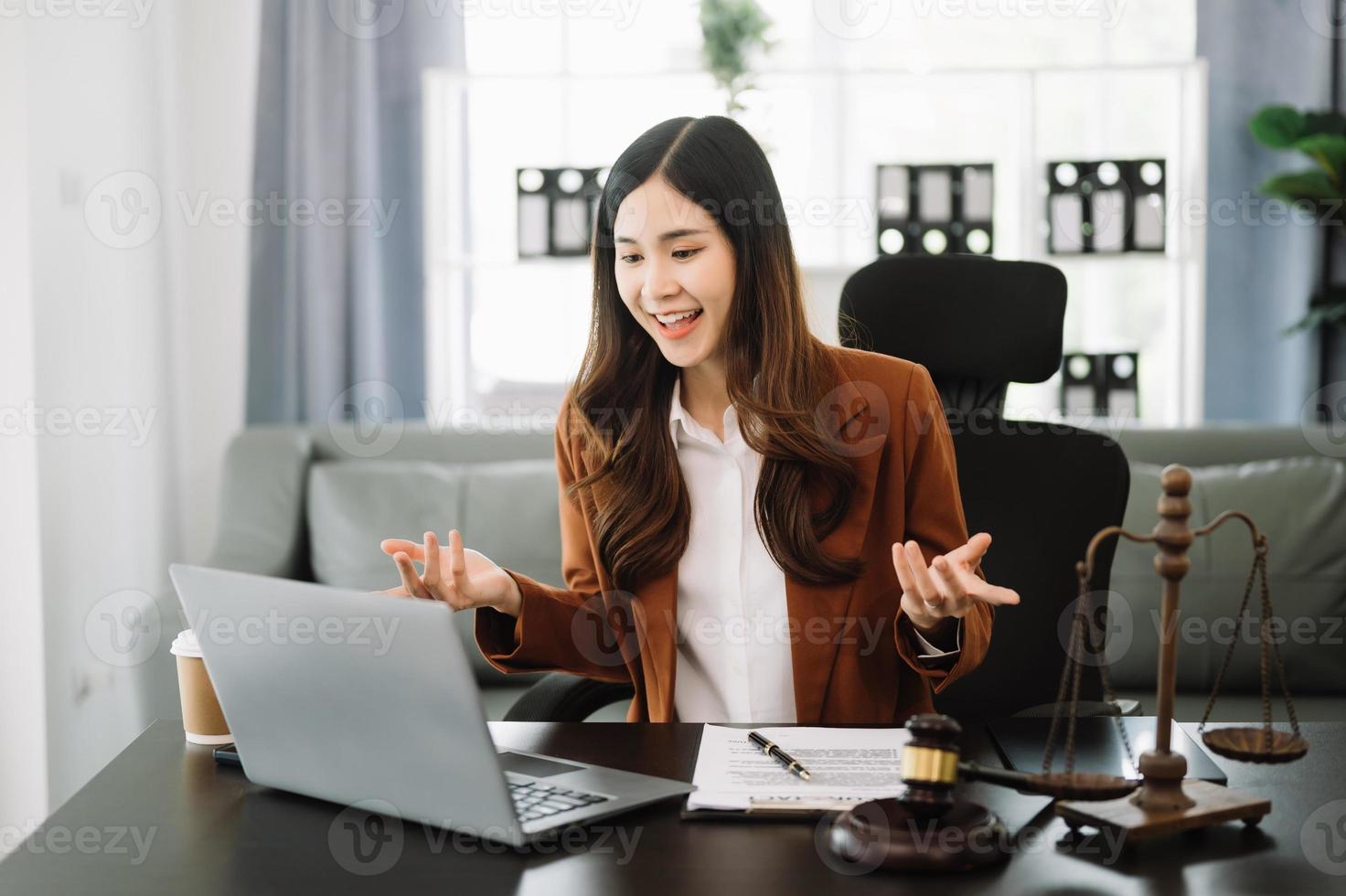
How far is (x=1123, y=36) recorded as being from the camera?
359 cm

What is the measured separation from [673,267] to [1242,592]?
1.78m

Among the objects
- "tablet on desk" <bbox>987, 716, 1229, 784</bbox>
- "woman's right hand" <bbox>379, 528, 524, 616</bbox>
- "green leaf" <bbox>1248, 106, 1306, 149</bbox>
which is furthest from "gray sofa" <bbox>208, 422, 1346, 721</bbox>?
"tablet on desk" <bbox>987, 716, 1229, 784</bbox>

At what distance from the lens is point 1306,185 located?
324 cm

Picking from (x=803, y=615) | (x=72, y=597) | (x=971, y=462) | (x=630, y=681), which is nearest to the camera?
(x=803, y=615)

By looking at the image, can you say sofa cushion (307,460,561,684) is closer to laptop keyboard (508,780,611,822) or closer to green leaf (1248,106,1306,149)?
laptop keyboard (508,780,611,822)

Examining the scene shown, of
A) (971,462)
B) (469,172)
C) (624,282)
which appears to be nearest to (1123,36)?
(469,172)

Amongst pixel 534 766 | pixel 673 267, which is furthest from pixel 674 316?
pixel 534 766

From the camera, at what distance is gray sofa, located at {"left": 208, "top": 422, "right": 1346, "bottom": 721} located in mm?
2744

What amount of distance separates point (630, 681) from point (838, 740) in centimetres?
53

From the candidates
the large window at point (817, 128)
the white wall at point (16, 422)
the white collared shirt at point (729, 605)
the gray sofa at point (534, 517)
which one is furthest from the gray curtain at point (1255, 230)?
the white wall at point (16, 422)

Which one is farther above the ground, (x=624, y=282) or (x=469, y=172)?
(x=469, y=172)

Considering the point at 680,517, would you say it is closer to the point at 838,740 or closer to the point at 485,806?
the point at 838,740

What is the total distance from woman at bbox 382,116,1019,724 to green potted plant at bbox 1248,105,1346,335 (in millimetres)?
2096

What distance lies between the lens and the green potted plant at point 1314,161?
10.5ft
